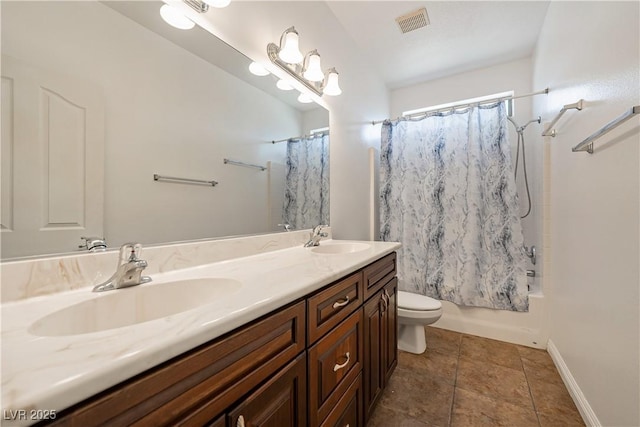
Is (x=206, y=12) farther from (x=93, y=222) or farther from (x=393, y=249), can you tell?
(x=393, y=249)

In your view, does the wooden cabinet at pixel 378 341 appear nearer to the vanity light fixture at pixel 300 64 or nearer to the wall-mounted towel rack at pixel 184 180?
the wall-mounted towel rack at pixel 184 180

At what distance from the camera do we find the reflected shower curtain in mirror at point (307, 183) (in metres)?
1.60

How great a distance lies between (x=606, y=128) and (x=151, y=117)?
5.53ft

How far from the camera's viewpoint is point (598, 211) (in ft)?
3.92

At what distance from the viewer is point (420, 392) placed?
1.53 m

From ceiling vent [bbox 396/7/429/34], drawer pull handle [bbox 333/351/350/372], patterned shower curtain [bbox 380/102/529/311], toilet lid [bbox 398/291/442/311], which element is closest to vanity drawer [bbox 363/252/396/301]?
drawer pull handle [bbox 333/351/350/372]

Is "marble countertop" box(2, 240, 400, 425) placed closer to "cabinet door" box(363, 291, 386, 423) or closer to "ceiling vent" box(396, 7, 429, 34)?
"cabinet door" box(363, 291, 386, 423)

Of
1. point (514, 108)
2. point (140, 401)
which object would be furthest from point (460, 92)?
point (140, 401)

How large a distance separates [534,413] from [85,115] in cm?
230

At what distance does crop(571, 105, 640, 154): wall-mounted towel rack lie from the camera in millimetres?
844

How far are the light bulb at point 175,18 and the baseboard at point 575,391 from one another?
2.39 metres

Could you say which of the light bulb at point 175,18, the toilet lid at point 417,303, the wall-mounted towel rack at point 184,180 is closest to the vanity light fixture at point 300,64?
the light bulb at point 175,18

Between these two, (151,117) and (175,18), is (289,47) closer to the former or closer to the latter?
(175,18)

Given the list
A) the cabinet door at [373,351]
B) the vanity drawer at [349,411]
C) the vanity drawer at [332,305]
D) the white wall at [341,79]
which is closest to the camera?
the vanity drawer at [332,305]
